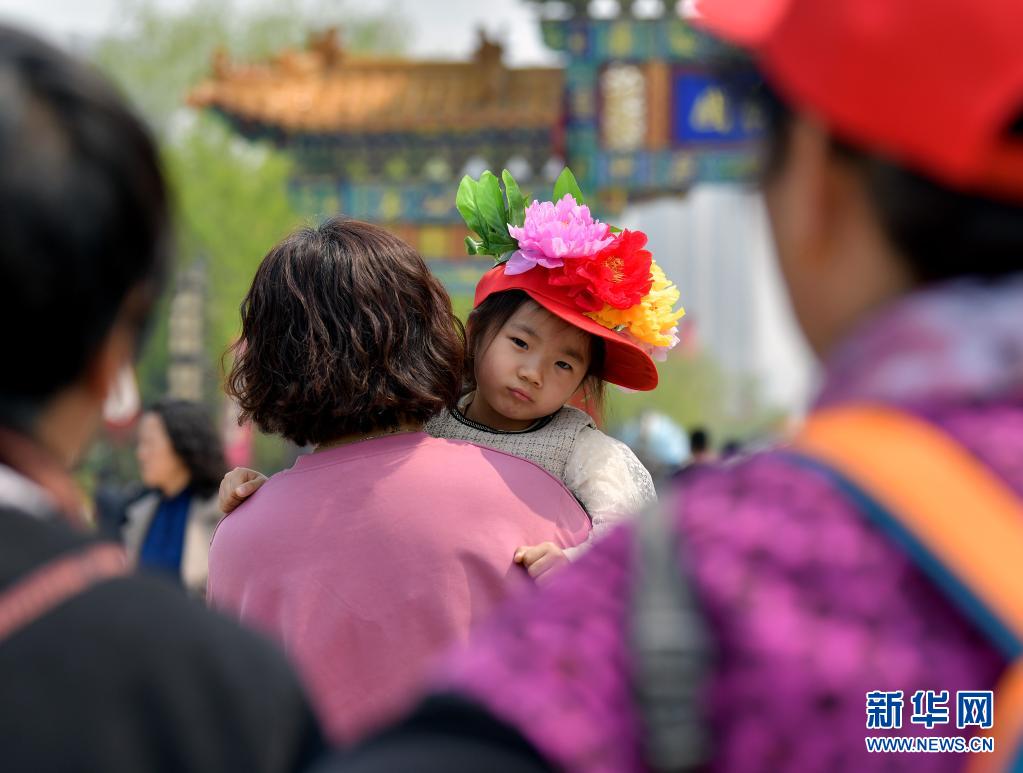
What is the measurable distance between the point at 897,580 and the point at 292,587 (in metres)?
1.14

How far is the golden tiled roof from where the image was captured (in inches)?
443

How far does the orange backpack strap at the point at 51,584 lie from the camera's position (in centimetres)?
83

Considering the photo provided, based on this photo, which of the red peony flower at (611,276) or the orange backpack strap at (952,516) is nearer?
the orange backpack strap at (952,516)

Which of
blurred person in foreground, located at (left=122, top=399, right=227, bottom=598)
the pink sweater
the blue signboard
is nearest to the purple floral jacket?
the pink sweater

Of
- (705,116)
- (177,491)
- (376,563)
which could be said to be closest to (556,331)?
(376,563)

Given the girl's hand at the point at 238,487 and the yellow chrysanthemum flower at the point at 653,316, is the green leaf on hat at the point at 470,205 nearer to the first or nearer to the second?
the yellow chrysanthemum flower at the point at 653,316

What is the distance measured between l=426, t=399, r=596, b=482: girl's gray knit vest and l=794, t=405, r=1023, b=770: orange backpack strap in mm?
1545

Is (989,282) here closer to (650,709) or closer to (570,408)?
(650,709)

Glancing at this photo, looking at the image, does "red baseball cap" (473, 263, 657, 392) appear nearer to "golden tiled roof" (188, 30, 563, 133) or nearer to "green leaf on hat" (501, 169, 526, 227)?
"green leaf on hat" (501, 169, 526, 227)

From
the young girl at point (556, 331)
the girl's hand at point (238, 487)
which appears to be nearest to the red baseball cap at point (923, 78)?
the girl's hand at point (238, 487)

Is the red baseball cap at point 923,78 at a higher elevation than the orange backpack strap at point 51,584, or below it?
higher

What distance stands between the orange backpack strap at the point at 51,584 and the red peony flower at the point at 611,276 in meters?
1.53

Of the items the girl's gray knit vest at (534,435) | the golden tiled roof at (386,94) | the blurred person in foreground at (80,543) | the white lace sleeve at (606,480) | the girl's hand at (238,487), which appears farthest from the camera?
the golden tiled roof at (386,94)

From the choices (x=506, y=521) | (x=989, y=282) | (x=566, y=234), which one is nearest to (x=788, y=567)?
(x=989, y=282)
